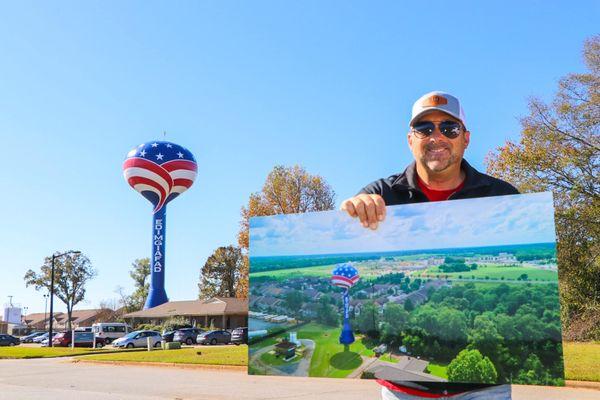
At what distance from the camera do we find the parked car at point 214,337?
4469cm

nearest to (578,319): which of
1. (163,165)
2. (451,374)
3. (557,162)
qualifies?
(557,162)

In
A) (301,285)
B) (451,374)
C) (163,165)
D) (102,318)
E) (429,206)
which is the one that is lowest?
(102,318)

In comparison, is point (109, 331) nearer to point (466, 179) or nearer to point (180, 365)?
point (180, 365)

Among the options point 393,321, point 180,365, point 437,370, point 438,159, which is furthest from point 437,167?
point 180,365

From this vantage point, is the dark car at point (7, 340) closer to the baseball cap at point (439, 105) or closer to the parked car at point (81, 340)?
the parked car at point (81, 340)

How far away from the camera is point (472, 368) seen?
124 inches

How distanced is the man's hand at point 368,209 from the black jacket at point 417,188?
22cm

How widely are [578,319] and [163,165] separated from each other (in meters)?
39.5

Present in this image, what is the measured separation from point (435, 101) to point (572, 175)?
2592cm

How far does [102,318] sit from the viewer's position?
114688mm

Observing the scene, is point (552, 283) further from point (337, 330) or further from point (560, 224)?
point (560, 224)

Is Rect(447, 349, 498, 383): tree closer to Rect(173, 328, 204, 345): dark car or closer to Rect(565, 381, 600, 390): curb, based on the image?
Rect(565, 381, 600, 390): curb

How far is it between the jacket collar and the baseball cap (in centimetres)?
28

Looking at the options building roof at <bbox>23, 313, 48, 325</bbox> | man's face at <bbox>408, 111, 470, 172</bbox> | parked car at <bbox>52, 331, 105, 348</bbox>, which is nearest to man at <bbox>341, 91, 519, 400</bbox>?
man's face at <bbox>408, 111, 470, 172</bbox>
